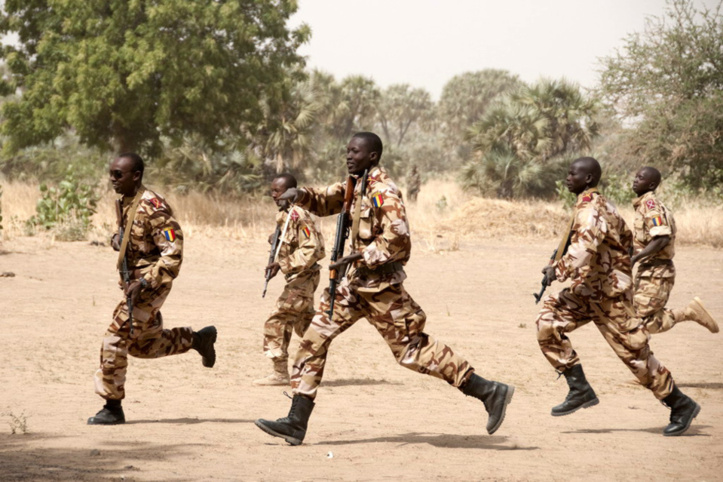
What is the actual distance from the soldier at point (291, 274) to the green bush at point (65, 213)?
12.1 metres

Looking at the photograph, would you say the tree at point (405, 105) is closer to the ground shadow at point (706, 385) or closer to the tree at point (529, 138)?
the tree at point (529, 138)

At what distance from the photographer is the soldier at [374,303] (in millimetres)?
5461

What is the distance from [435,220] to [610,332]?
19.5m

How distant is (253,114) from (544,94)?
12.0 metres

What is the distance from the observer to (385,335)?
5602 millimetres

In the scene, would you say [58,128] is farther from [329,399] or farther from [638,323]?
[638,323]

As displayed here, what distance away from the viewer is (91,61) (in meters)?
22.6

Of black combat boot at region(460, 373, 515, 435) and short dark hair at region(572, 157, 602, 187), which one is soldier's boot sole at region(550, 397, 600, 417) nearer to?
black combat boot at region(460, 373, 515, 435)

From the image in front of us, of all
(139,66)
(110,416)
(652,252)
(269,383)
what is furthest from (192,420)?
(139,66)

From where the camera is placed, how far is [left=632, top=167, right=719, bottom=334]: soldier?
8.01 metres

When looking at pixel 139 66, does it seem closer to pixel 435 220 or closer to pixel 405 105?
pixel 435 220

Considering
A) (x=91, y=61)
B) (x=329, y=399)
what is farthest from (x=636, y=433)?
(x=91, y=61)

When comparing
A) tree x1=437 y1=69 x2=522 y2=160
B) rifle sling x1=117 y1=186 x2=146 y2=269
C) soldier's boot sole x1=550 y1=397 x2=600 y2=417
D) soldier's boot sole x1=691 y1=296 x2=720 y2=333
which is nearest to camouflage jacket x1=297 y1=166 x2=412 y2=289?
rifle sling x1=117 y1=186 x2=146 y2=269

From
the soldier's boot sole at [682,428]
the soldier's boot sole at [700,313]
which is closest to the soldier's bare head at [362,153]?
the soldier's boot sole at [682,428]
